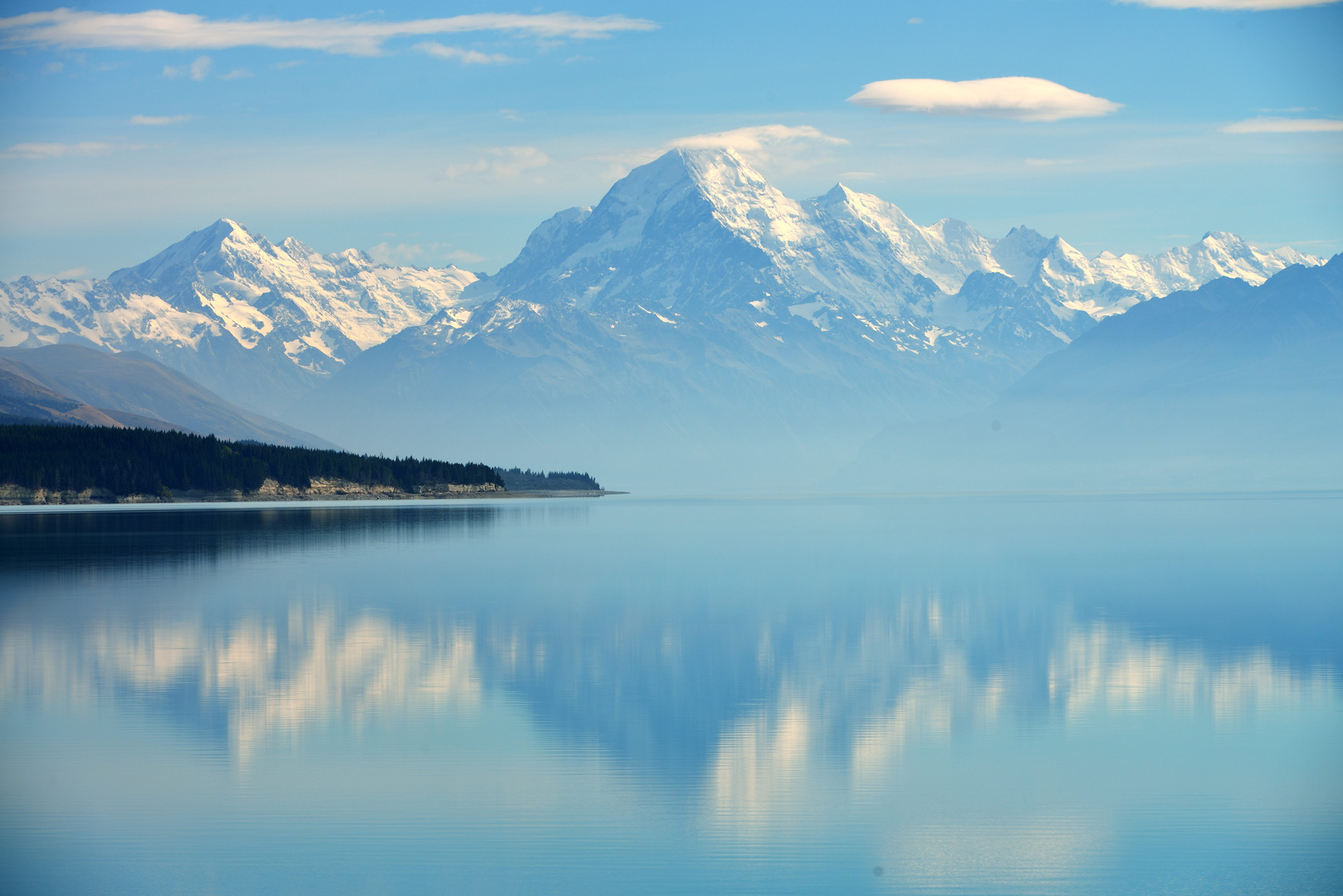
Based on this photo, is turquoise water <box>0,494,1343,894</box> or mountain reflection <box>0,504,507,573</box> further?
mountain reflection <box>0,504,507,573</box>

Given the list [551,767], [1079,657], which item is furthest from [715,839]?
[1079,657]

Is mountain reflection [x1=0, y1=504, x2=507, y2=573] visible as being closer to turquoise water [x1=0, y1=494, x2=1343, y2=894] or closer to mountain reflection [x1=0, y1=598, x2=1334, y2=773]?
turquoise water [x1=0, y1=494, x2=1343, y2=894]

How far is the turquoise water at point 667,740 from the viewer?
2467 centimetres

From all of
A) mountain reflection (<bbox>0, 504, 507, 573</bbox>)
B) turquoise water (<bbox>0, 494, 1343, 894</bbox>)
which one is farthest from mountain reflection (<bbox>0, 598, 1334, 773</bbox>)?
mountain reflection (<bbox>0, 504, 507, 573</bbox>)

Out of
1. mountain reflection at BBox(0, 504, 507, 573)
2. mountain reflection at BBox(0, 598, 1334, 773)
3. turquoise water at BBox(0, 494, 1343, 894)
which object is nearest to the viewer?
turquoise water at BBox(0, 494, 1343, 894)

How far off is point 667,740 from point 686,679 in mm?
9020

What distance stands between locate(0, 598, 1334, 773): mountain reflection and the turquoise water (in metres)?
0.18

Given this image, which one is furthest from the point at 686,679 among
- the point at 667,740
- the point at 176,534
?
the point at 176,534

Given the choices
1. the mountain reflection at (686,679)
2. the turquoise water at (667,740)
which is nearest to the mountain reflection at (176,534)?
the turquoise water at (667,740)

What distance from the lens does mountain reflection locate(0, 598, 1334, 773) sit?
34344 millimetres

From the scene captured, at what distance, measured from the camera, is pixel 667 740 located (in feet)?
112

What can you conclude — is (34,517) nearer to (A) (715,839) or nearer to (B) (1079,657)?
(B) (1079,657)

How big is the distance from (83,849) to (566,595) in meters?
47.0

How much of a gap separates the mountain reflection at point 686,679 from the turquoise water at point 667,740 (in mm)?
182
